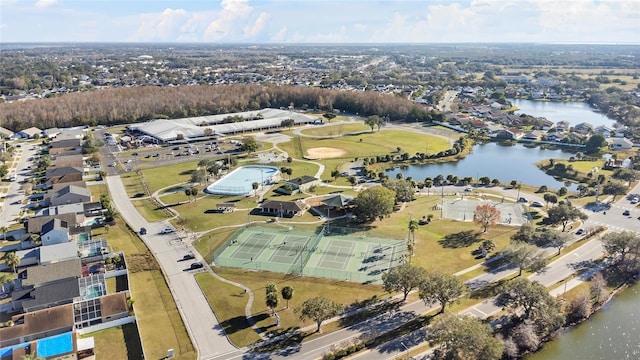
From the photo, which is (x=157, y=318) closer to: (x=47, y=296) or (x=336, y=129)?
(x=47, y=296)

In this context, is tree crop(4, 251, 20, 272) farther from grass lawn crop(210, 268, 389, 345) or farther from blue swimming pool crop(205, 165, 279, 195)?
blue swimming pool crop(205, 165, 279, 195)

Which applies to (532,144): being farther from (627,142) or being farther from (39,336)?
(39,336)

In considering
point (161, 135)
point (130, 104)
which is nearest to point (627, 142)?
point (161, 135)

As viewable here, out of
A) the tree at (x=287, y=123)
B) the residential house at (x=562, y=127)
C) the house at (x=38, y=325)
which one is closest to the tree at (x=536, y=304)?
the house at (x=38, y=325)

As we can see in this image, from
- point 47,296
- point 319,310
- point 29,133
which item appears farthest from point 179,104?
point 319,310

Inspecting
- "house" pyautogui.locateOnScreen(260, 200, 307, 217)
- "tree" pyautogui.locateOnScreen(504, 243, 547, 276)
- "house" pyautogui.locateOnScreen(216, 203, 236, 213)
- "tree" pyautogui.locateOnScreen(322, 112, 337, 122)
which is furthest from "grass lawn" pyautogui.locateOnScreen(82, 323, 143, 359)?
"tree" pyautogui.locateOnScreen(322, 112, 337, 122)

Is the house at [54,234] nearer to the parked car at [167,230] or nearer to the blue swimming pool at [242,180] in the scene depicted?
the parked car at [167,230]
